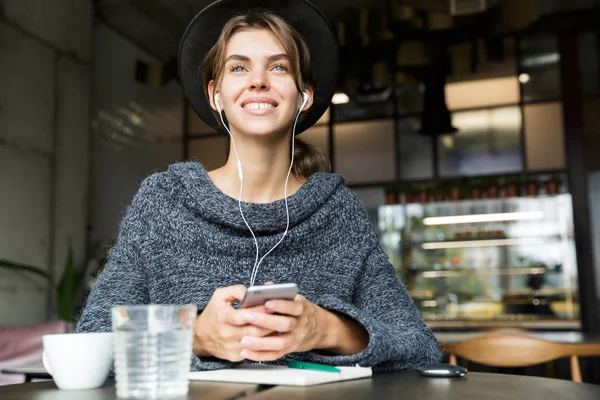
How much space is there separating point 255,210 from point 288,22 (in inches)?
16.2

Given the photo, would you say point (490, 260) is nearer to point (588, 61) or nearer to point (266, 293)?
point (588, 61)

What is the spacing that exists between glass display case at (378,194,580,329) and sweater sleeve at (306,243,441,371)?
3.80 m

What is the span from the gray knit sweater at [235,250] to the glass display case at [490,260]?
3.78 m

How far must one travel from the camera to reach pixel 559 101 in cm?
559

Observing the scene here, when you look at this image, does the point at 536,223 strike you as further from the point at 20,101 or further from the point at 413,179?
the point at 20,101

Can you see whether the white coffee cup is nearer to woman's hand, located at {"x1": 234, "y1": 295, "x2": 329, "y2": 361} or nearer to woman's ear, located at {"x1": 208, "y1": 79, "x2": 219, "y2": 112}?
woman's hand, located at {"x1": 234, "y1": 295, "x2": 329, "y2": 361}

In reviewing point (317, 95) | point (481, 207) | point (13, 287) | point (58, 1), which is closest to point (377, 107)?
point (481, 207)

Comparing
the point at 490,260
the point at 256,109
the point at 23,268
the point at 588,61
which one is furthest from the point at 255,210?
the point at 588,61

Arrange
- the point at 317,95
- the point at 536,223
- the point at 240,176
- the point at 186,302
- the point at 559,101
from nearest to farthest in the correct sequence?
→ 1. the point at 186,302
2. the point at 240,176
3. the point at 317,95
4. the point at 536,223
5. the point at 559,101

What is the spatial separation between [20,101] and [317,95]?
4.62m

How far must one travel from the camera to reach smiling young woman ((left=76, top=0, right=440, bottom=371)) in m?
1.22

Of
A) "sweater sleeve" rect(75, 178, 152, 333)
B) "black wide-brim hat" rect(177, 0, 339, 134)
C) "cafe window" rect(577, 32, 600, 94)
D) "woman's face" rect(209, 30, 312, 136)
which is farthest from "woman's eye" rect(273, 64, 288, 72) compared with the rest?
"cafe window" rect(577, 32, 600, 94)

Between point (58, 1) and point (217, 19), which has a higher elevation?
point (58, 1)

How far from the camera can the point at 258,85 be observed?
1.23 metres
